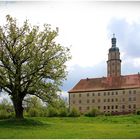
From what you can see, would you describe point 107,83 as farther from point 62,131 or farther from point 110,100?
point 62,131

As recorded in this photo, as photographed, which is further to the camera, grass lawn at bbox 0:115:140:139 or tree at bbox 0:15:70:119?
tree at bbox 0:15:70:119

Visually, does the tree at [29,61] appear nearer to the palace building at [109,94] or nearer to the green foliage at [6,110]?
the green foliage at [6,110]

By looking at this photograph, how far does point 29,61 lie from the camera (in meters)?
29.2

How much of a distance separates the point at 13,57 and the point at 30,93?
3016 millimetres

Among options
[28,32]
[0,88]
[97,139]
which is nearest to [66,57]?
[28,32]

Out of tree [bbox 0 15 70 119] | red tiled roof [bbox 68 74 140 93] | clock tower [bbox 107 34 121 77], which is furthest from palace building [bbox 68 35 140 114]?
tree [bbox 0 15 70 119]

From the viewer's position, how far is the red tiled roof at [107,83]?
9119 cm

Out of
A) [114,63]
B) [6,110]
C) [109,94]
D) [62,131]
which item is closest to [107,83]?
[109,94]

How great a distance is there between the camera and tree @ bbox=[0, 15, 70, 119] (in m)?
29.0

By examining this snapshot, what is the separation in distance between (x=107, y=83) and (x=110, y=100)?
3966 mm

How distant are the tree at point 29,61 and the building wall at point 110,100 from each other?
2372 inches

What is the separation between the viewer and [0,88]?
1159 inches

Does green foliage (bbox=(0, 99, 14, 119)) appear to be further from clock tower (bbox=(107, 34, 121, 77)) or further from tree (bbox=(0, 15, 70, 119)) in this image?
clock tower (bbox=(107, 34, 121, 77))

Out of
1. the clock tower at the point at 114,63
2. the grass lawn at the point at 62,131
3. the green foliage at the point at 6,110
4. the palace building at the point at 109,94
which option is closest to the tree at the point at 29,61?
the grass lawn at the point at 62,131
